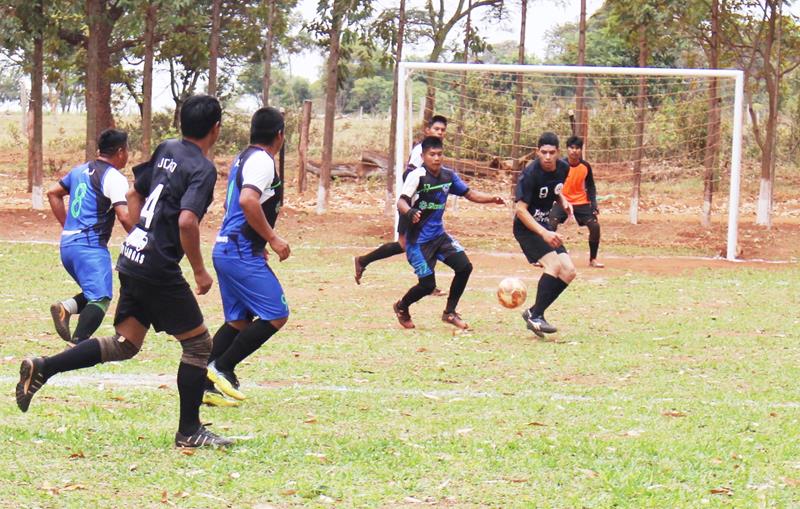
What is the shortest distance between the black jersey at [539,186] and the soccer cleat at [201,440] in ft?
17.0

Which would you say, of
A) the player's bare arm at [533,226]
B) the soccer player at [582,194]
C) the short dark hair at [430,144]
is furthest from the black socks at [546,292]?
Answer: the soccer player at [582,194]

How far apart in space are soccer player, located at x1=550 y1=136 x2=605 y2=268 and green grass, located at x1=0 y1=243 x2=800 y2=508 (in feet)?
17.2

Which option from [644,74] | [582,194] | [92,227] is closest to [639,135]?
[644,74]

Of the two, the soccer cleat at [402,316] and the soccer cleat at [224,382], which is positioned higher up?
the soccer cleat at [224,382]

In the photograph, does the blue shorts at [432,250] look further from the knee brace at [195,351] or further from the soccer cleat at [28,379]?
the soccer cleat at [28,379]

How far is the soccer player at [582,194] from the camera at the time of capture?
17.8 metres

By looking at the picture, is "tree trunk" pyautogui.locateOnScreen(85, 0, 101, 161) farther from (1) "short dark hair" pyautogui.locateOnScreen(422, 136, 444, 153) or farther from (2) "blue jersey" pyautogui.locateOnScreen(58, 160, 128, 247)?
(2) "blue jersey" pyautogui.locateOnScreen(58, 160, 128, 247)

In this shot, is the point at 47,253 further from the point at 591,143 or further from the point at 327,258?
the point at 591,143

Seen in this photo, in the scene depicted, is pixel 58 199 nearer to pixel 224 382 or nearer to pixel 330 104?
pixel 224 382

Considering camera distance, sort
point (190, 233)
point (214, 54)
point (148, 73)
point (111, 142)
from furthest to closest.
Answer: point (214, 54), point (148, 73), point (111, 142), point (190, 233)

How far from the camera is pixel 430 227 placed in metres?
11.4

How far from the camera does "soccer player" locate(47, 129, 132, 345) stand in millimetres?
9328

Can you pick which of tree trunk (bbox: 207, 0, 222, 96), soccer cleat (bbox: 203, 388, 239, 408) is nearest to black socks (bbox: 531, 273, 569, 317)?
soccer cleat (bbox: 203, 388, 239, 408)

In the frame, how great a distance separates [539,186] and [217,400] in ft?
14.3
